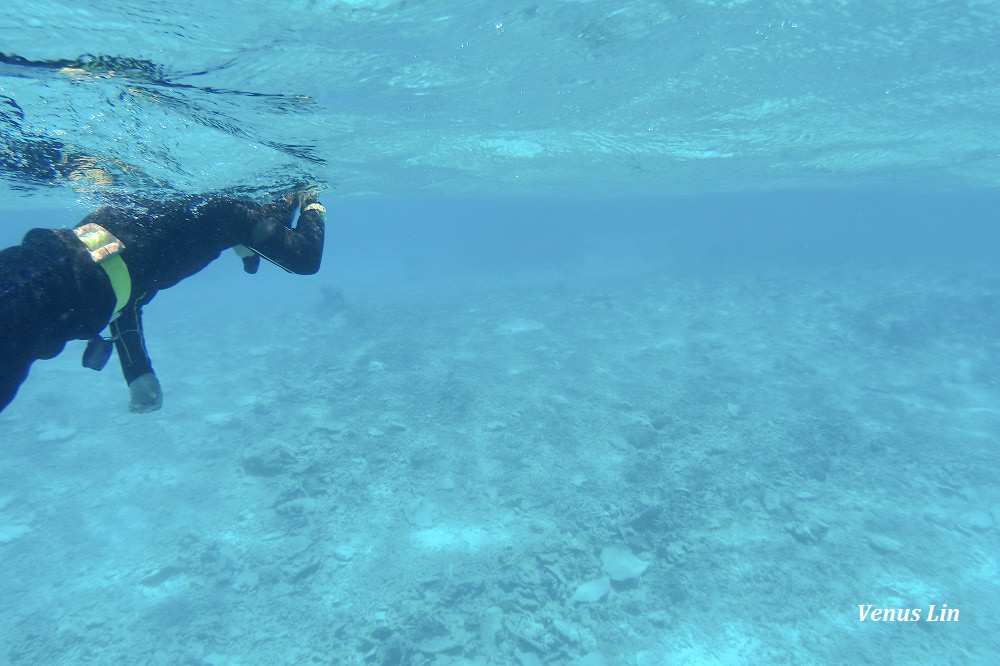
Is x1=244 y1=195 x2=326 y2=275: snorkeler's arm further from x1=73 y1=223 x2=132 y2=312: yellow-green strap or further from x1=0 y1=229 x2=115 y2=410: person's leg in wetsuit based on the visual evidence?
x1=0 y1=229 x2=115 y2=410: person's leg in wetsuit

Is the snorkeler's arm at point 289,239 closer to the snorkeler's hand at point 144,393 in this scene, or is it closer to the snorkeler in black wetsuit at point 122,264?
the snorkeler in black wetsuit at point 122,264

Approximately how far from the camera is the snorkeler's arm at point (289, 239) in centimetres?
380

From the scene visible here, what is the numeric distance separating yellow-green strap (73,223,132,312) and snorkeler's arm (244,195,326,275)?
92 centimetres

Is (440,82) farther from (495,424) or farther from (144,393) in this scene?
(144,393)

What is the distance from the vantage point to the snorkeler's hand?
3.58 meters

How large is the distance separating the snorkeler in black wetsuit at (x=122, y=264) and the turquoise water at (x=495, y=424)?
466cm

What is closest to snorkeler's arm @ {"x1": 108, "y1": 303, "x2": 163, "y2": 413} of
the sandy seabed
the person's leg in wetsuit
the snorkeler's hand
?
the snorkeler's hand

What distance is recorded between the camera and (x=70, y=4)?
5809mm

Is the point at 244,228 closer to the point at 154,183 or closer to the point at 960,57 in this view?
Answer: the point at 154,183

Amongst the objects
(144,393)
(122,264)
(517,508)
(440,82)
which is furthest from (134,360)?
(440,82)

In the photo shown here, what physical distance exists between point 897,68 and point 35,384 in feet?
103

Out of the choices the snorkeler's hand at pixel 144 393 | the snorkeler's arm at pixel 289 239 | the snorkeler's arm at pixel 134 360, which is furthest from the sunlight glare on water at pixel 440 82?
the snorkeler's hand at pixel 144 393

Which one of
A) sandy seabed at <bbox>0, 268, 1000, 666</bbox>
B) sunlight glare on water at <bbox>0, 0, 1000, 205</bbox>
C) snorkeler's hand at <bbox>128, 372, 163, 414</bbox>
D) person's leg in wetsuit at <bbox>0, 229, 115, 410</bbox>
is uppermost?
sunlight glare on water at <bbox>0, 0, 1000, 205</bbox>

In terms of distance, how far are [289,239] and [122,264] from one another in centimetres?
111
